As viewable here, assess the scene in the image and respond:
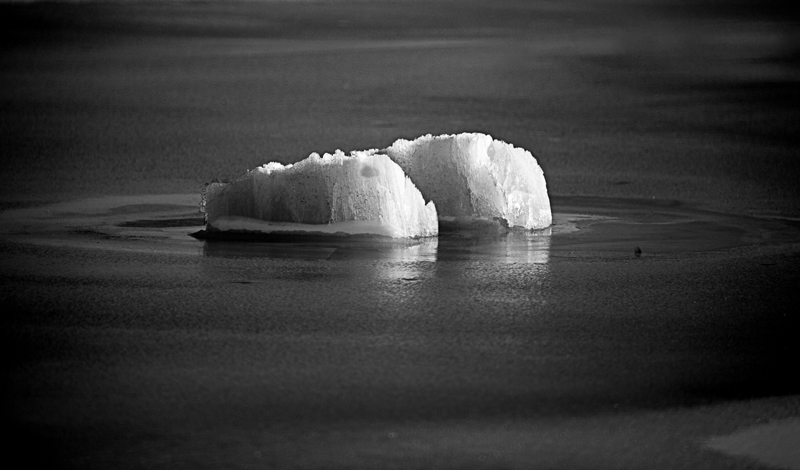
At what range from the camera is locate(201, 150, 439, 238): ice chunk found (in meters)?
8.93

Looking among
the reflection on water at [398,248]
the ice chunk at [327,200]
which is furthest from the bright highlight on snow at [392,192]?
the reflection on water at [398,248]

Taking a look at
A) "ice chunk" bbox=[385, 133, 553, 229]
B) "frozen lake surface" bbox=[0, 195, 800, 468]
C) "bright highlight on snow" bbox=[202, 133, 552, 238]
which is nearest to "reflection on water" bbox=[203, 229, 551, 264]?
"frozen lake surface" bbox=[0, 195, 800, 468]

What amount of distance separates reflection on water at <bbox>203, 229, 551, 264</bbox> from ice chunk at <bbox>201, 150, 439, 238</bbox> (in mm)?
123

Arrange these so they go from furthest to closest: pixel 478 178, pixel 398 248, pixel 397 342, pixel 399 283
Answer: pixel 478 178, pixel 398 248, pixel 399 283, pixel 397 342

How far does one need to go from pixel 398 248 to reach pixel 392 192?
37cm

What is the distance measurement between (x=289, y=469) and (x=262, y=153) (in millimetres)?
8143

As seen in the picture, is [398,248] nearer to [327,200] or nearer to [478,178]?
[327,200]

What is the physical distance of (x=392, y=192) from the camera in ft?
29.3

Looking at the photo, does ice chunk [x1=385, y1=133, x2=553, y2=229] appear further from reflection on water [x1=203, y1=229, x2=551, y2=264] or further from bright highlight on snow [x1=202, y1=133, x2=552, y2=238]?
reflection on water [x1=203, y1=229, x2=551, y2=264]

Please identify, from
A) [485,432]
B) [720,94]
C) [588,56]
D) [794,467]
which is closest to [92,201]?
[485,432]

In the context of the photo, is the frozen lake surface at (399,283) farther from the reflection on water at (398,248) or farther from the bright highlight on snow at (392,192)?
the bright highlight on snow at (392,192)

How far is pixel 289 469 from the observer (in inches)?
191

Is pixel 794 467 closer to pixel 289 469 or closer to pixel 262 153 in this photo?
pixel 289 469

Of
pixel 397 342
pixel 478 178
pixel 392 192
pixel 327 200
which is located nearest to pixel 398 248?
pixel 392 192
